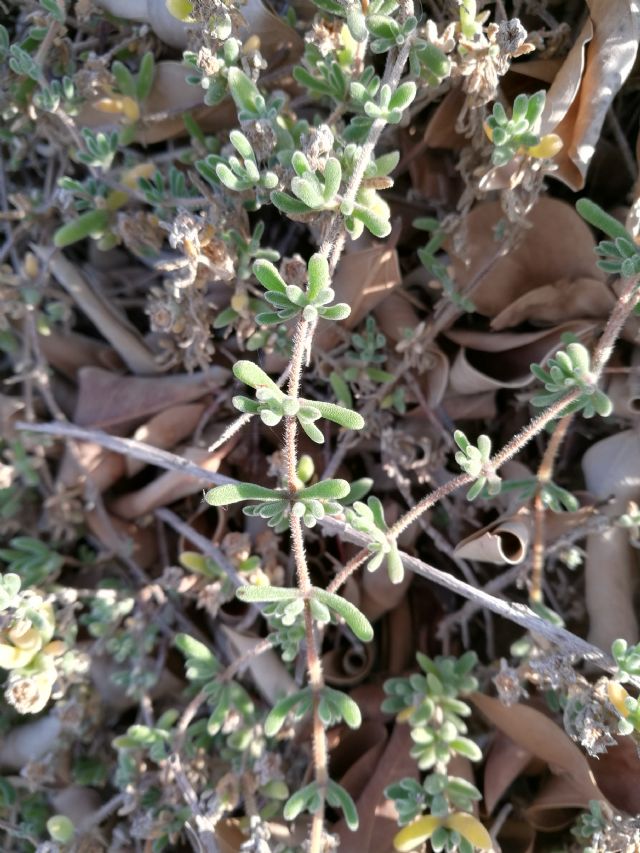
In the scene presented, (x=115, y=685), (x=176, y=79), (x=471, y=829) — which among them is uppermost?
(x=176, y=79)

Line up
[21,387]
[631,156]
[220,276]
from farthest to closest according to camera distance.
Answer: [21,387]
[631,156]
[220,276]

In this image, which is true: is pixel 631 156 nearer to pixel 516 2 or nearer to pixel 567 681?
pixel 516 2

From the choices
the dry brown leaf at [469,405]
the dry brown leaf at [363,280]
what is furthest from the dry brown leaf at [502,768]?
the dry brown leaf at [363,280]

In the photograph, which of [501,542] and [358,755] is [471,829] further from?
[501,542]

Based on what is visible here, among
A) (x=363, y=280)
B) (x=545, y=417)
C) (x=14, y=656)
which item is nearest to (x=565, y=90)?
(x=363, y=280)

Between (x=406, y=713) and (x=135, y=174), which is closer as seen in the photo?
(x=406, y=713)

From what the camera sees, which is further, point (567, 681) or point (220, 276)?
point (220, 276)

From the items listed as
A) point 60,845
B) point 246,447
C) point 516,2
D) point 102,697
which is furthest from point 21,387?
point 516,2

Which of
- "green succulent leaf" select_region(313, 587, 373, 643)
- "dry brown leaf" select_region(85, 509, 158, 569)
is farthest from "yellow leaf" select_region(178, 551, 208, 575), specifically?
"green succulent leaf" select_region(313, 587, 373, 643)
